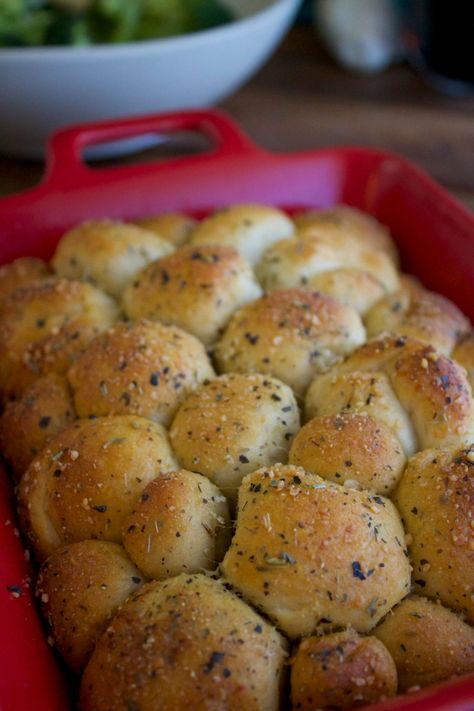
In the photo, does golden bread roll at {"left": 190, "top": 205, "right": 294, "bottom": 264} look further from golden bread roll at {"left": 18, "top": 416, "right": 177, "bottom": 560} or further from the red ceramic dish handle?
golden bread roll at {"left": 18, "top": 416, "right": 177, "bottom": 560}

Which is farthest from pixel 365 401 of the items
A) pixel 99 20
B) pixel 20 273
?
pixel 99 20

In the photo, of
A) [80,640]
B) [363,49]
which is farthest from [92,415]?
[363,49]

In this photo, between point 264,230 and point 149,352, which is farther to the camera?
point 264,230

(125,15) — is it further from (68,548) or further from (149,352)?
(68,548)

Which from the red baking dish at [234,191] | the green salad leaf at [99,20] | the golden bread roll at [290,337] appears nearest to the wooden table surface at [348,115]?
the green salad leaf at [99,20]

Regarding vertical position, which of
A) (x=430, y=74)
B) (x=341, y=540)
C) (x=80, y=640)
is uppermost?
(x=430, y=74)

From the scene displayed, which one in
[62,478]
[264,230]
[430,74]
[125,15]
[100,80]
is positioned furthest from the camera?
[430,74]

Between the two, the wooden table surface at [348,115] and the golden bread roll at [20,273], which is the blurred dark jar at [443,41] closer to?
the wooden table surface at [348,115]

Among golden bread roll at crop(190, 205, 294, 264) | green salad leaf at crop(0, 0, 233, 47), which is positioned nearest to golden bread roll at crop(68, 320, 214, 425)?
A: golden bread roll at crop(190, 205, 294, 264)
